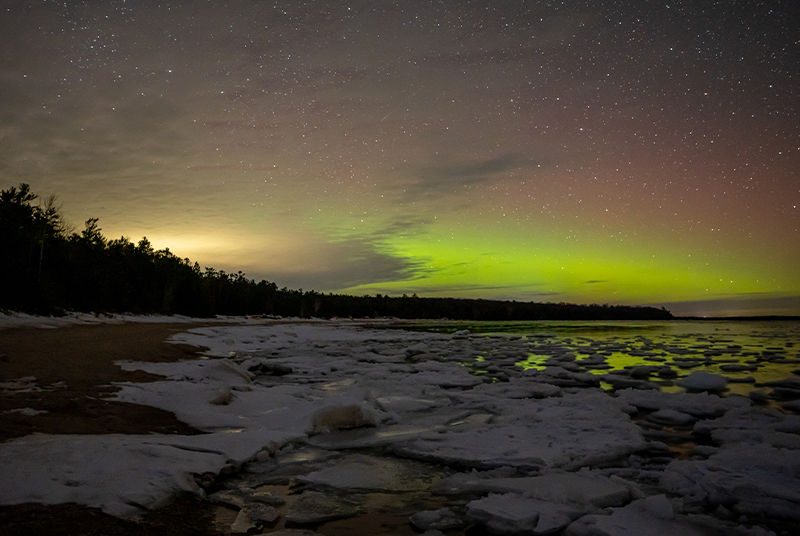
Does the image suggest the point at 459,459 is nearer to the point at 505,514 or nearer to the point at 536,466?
the point at 536,466

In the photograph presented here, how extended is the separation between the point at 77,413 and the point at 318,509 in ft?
10.1

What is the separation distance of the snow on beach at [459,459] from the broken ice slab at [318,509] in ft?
0.05

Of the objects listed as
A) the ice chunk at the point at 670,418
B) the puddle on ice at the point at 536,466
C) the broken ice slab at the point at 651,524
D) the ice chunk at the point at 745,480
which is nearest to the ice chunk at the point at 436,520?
the puddle on ice at the point at 536,466

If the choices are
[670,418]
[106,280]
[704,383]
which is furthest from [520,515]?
[106,280]

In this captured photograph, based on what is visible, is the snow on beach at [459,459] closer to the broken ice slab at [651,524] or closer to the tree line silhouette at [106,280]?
the broken ice slab at [651,524]

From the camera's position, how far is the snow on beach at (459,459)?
8.63ft

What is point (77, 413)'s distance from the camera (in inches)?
169

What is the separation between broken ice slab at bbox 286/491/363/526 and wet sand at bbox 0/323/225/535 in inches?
18.9

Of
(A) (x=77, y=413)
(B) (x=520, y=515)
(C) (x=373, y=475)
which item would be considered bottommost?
(C) (x=373, y=475)

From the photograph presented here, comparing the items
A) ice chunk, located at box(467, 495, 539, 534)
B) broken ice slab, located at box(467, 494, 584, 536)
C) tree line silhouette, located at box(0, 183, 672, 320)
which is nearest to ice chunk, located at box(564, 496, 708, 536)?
broken ice slab, located at box(467, 494, 584, 536)

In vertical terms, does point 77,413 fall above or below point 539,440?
above

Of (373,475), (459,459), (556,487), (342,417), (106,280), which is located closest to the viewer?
(556,487)

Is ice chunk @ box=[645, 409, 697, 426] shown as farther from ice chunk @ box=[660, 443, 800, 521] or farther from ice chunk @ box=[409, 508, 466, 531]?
ice chunk @ box=[409, 508, 466, 531]

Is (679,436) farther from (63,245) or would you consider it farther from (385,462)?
(63,245)
